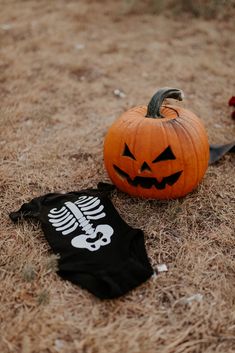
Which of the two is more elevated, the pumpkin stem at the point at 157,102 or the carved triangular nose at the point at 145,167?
the pumpkin stem at the point at 157,102

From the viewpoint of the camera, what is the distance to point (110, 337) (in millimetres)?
2084

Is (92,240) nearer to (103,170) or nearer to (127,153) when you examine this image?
(127,153)

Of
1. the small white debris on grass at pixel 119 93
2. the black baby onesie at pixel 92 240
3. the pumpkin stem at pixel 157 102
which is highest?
the pumpkin stem at pixel 157 102

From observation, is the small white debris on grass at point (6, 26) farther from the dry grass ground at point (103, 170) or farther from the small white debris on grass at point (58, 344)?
the small white debris on grass at point (58, 344)

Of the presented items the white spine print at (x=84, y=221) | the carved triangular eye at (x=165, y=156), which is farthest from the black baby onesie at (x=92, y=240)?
the carved triangular eye at (x=165, y=156)

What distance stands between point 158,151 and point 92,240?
2.44 ft

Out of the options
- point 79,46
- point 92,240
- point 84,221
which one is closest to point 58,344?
point 92,240

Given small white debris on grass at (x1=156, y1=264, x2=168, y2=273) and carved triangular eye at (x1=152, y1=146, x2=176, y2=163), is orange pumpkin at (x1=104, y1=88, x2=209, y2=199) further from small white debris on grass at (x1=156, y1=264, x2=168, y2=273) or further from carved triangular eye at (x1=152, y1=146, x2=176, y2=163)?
small white debris on grass at (x1=156, y1=264, x2=168, y2=273)

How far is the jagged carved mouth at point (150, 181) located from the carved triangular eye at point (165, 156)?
5.2 inches

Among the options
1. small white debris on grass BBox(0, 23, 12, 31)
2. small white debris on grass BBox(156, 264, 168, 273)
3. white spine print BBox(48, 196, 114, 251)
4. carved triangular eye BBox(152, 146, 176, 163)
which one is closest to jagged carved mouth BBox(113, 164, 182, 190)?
carved triangular eye BBox(152, 146, 176, 163)

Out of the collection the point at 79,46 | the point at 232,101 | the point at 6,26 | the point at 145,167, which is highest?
the point at 6,26

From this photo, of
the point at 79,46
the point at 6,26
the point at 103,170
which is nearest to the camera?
the point at 103,170

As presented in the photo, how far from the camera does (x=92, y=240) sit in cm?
260

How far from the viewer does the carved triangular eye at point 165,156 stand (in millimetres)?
2725
